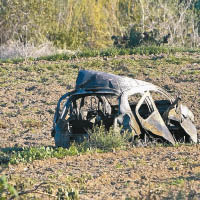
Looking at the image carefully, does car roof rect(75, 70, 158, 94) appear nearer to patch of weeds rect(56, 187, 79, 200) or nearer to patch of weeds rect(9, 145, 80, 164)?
patch of weeds rect(9, 145, 80, 164)

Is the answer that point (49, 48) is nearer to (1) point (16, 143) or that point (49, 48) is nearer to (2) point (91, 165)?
(1) point (16, 143)

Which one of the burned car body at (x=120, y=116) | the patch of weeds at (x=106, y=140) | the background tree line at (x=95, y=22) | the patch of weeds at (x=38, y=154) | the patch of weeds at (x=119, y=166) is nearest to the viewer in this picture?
the patch of weeds at (x=119, y=166)

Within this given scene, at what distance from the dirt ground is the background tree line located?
161 inches

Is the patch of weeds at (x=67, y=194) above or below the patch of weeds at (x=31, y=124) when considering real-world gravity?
above

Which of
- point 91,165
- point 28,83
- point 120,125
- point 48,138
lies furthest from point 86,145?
point 28,83

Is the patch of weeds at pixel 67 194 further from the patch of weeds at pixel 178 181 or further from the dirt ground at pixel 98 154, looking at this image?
the patch of weeds at pixel 178 181

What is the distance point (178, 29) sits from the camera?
96.9 ft

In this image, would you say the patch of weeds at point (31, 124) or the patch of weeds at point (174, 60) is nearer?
the patch of weeds at point (31, 124)

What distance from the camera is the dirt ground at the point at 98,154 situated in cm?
841

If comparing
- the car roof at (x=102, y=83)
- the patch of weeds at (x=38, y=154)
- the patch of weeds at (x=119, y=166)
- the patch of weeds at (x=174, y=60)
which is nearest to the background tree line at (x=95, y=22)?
the patch of weeds at (x=174, y=60)

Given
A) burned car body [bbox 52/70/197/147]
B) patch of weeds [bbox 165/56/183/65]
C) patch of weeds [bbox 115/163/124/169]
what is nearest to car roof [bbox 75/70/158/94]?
burned car body [bbox 52/70/197/147]

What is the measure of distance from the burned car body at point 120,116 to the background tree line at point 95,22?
13529 mm

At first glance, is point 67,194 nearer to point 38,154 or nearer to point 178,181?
point 178,181

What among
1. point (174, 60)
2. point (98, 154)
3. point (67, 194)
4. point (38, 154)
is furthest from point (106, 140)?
point (174, 60)
